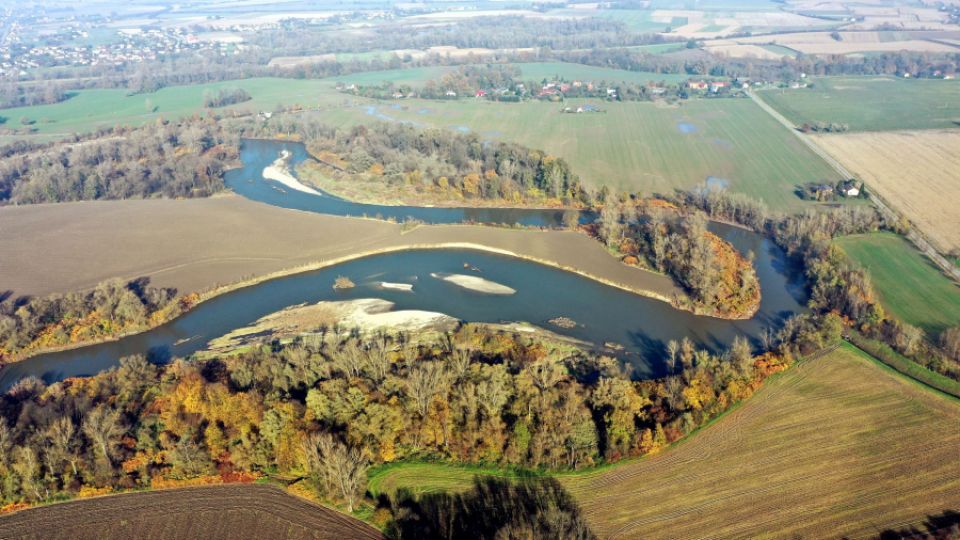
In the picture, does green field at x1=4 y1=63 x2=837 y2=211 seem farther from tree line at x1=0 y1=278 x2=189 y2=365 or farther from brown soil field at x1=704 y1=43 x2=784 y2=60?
tree line at x1=0 y1=278 x2=189 y2=365

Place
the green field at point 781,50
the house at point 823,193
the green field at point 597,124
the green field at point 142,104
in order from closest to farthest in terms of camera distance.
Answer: the house at point 823,193
the green field at point 597,124
the green field at point 142,104
the green field at point 781,50

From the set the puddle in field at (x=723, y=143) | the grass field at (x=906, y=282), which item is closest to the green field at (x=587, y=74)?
the puddle in field at (x=723, y=143)

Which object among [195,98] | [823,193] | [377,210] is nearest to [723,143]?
[823,193]

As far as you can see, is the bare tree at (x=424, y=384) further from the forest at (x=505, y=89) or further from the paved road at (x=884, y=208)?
the forest at (x=505, y=89)

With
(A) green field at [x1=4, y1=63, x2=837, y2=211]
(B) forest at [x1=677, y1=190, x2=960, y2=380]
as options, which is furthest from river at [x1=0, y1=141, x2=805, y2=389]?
(A) green field at [x1=4, y1=63, x2=837, y2=211]

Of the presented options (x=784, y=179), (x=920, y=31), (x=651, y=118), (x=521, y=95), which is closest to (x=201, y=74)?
(x=521, y=95)

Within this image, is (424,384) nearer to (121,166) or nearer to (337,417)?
(337,417)
